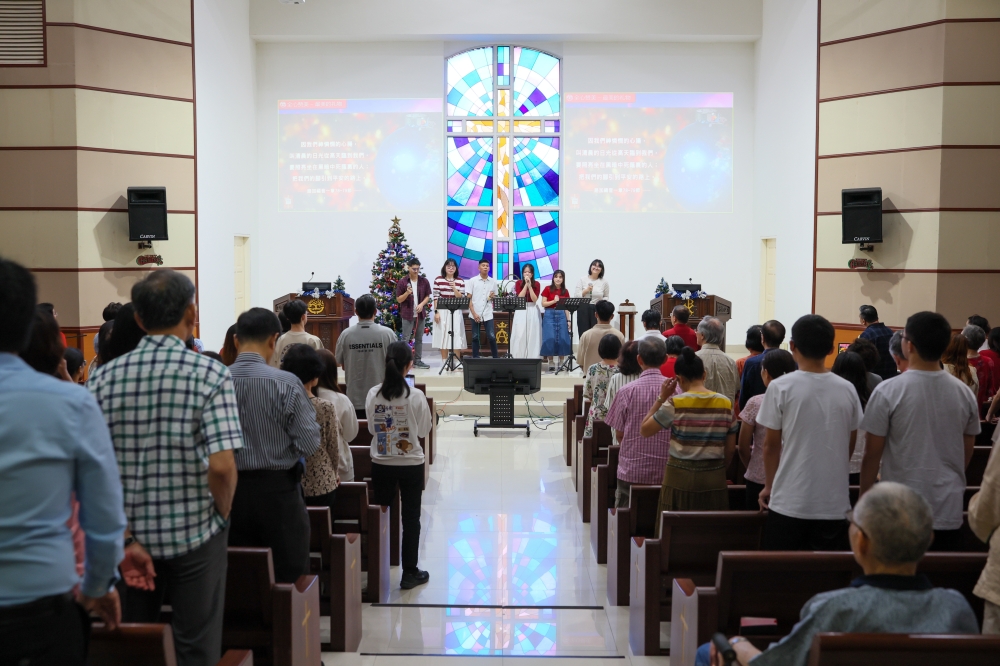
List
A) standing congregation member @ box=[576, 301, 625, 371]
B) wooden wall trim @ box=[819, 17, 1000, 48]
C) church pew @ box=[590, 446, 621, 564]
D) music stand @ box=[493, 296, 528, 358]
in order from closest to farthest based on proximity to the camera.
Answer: church pew @ box=[590, 446, 621, 564] → standing congregation member @ box=[576, 301, 625, 371] → wooden wall trim @ box=[819, 17, 1000, 48] → music stand @ box=[493, 296, 528, 358]

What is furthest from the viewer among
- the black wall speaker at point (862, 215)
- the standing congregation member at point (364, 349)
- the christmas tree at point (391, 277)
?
the christmas tree at point (391, 277)

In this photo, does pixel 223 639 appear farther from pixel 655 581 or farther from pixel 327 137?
pixel 327 137

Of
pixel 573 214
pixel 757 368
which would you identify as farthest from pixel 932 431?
pixel 573 214

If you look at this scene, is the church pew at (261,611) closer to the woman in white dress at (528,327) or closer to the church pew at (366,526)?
the church pew at (366,526)

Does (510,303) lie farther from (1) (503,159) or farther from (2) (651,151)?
(2) (651,151)

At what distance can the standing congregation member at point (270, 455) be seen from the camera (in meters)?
2.99

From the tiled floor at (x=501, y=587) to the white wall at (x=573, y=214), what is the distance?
6522 mm

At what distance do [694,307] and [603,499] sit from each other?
6.55 meters

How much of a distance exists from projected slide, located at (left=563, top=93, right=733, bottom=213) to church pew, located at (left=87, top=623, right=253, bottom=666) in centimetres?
1157

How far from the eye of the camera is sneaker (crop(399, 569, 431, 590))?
450 cm

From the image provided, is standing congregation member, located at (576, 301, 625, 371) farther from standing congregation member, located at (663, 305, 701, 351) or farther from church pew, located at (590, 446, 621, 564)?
church pew, located at (590, 446, 621, 564)

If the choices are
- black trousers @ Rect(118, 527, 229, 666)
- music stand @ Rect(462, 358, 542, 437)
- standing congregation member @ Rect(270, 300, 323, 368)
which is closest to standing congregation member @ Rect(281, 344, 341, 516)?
black trousers @ Rect(118, 527, 229, 666)

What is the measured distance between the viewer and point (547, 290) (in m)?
11.1

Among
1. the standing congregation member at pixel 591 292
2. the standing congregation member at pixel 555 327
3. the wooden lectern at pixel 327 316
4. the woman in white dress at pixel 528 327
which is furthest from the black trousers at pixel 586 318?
the wooden lectern at pixel 327 316
